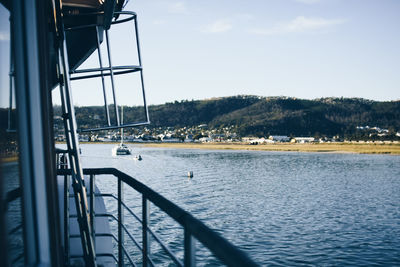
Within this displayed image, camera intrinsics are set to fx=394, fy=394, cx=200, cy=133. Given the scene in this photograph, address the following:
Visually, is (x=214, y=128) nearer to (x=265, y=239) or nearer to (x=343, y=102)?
(x=343, y=102)

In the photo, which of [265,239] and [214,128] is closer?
[265,239]

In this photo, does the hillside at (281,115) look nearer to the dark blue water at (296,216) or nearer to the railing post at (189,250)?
the dark blue water at (296,216)

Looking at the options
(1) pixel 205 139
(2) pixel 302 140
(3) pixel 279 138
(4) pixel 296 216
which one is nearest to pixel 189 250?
(4) pixel 296 216

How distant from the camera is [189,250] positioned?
112 cm

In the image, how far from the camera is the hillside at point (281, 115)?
373ft

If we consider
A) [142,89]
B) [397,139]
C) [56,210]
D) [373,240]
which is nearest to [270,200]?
[373,240]

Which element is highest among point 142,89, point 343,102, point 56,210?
point 343,102

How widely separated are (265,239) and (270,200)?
28.4 feet

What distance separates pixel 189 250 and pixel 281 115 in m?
126

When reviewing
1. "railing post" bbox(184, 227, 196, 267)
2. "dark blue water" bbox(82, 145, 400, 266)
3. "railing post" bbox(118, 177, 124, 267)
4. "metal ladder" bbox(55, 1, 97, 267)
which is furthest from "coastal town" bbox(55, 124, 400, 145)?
"railing post" bbox(184, 227, 196, 267)

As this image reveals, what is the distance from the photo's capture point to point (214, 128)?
127938 mm

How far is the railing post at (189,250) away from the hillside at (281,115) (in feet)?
349

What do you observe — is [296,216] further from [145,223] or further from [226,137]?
[226,137]

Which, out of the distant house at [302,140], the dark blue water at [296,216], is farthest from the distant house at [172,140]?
the dark blue water at [296,216]
